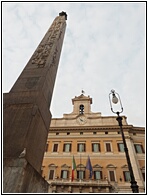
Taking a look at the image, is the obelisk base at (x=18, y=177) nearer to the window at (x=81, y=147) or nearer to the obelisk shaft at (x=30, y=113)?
the obelisk shaft at (x=30, y=113)

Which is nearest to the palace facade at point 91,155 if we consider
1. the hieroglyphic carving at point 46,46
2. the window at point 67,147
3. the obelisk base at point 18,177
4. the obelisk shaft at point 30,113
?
the window at point 67,147

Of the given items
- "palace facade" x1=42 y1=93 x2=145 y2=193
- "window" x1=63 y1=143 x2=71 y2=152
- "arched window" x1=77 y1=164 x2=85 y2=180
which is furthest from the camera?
"window" x1=63 y1=143 x2=71 y2=152

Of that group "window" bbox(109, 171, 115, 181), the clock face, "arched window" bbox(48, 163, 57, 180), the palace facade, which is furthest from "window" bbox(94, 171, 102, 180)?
the clock face

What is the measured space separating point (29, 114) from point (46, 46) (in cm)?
306

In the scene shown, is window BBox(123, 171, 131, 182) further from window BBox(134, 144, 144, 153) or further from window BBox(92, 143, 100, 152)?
window BBox(92, 143, 100, 152)

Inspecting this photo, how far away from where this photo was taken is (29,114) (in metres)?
2.79

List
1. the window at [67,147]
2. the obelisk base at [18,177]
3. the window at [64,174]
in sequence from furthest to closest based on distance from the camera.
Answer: the window at [67,147], the window at [64,174], the obelisk base at [18,177]

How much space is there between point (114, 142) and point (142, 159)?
11.3 feet

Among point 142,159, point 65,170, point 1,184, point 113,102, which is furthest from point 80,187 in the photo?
point 1,184

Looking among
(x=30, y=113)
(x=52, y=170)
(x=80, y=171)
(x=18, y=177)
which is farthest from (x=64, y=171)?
(x=18, y=177)

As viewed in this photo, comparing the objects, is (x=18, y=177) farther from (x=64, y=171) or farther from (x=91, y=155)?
(x=91, y=155)

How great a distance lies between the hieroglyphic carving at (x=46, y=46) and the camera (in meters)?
4.46

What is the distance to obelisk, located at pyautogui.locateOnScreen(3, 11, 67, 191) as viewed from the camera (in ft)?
7.94

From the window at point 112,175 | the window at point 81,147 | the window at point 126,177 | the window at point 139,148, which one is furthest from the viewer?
the window at point 81,147
